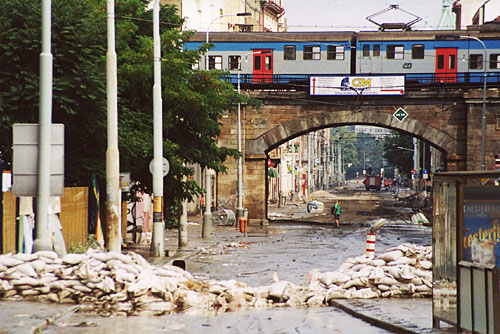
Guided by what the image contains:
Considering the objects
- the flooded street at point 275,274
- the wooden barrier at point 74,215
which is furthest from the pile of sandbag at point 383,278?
the wooden barrier at point 74,215

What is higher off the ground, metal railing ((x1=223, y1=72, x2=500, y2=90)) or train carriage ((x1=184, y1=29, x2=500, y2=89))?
train carriage ((x1=184, y1=29, x2=500, y2=89))

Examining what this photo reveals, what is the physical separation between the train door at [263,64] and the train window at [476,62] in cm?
1210

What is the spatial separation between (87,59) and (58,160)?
899 cm

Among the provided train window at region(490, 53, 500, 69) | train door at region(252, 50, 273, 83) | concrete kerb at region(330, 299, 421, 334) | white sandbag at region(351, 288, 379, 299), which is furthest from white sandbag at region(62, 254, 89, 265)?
train window at region(490, 53, 500, 69)

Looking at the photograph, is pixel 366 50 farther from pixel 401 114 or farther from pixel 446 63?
pixel 401 114

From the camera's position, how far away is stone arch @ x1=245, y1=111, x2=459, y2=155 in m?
53.7

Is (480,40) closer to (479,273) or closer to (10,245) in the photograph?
(10,245)

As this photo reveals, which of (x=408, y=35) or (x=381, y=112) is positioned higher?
(x=408, y=35)

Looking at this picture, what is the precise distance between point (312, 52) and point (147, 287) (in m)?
39.1

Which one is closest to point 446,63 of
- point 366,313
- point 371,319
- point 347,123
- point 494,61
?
point 494,61

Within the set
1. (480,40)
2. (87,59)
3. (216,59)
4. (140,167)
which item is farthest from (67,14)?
(480,40)

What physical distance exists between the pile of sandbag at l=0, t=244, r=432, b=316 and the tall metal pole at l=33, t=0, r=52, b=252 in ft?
1.30

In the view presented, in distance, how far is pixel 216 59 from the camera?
51.8 metres

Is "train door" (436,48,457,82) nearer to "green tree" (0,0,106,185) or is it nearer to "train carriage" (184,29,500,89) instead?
"train carriage" (184,29,500,89)
